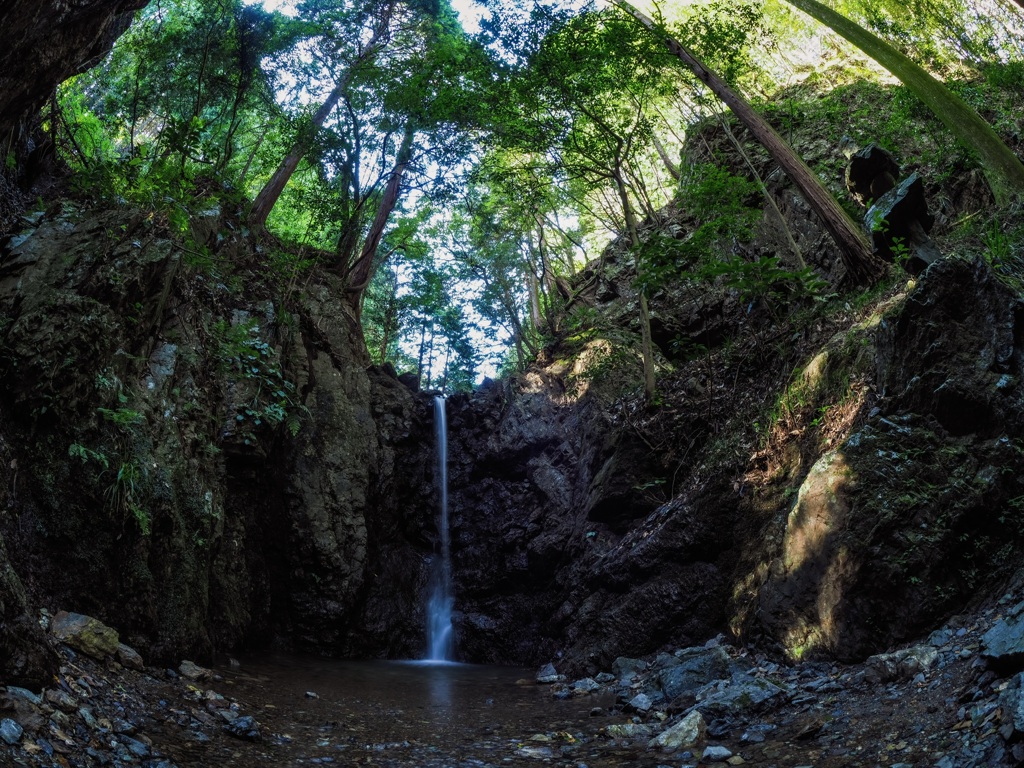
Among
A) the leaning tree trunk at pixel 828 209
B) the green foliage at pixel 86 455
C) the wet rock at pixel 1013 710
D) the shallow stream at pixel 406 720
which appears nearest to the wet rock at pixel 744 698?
the shallow stream at pixel 406 720

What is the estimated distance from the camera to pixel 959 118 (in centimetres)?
805

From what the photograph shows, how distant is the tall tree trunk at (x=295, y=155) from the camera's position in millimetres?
13002

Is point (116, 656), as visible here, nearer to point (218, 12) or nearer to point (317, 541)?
point (317, 541)

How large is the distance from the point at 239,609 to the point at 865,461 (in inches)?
308

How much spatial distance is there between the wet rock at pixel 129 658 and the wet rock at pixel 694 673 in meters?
4.55

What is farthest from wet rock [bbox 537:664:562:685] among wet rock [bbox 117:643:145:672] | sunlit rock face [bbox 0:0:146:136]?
sunlit rock face [bbox 0:0:146:136]

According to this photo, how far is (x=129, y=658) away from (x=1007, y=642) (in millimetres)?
6130

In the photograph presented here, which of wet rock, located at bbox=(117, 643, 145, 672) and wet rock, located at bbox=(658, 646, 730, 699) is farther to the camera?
wet rock, located at bbox=(658, 646, 730, 699)

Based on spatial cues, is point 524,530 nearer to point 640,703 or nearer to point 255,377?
point 255,377

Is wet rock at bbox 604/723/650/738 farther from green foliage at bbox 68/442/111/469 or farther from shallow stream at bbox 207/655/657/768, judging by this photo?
green foliage at bbox 68/442/111/469

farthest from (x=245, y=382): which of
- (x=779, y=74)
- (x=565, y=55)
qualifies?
(x=779, y=74)

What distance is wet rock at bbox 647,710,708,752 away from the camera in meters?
4.39

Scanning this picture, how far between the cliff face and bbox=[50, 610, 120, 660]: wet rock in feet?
1.24

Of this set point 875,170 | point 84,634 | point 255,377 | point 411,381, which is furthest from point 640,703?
point 411,381
